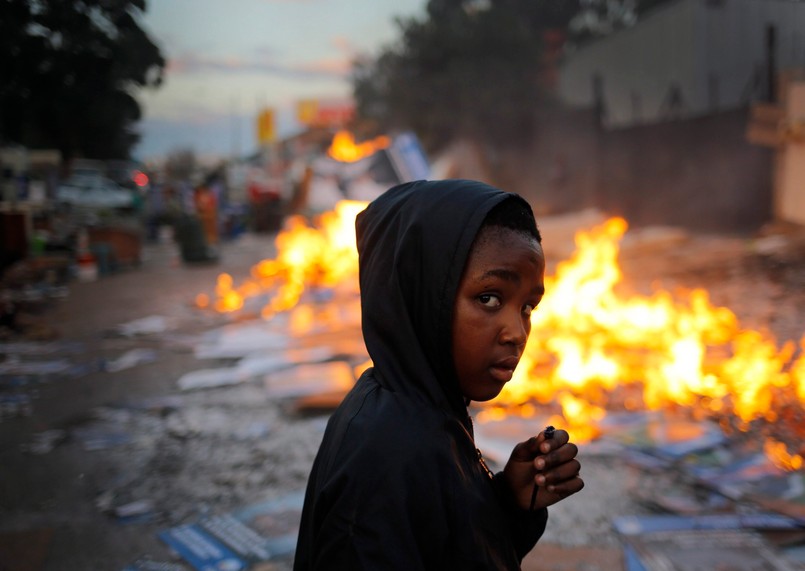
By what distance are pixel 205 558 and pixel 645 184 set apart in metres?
14.3

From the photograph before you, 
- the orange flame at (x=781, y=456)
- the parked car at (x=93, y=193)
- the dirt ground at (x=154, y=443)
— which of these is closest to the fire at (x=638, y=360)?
the orange flame at (x=781, y=456)

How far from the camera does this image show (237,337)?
735 centimetres

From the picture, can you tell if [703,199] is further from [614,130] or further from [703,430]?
[703,430]

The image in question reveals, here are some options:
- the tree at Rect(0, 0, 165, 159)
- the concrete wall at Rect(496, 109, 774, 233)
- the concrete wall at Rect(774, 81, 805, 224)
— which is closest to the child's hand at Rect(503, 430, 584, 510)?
the tree at Rect(0, 0, 165, 159)

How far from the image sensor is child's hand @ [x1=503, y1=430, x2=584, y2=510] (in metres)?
1.37

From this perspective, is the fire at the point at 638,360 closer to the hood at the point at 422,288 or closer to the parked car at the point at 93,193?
the hood at the point at 422,288

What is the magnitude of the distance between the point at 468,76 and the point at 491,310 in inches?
868

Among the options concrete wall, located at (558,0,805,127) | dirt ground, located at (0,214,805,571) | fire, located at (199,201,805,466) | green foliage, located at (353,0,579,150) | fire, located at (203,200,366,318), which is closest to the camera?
dirt ground, located at (0,214,805,571)

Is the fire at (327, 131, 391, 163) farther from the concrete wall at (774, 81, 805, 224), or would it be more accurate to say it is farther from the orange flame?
the orange flame

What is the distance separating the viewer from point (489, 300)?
4.42 feet

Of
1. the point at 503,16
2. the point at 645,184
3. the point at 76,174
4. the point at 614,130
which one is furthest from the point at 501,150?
the point at 76,174

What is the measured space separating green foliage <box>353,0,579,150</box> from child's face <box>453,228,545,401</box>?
2160cm

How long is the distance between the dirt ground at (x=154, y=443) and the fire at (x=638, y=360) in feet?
2.09

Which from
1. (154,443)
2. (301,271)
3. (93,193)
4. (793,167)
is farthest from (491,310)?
(93,193)
